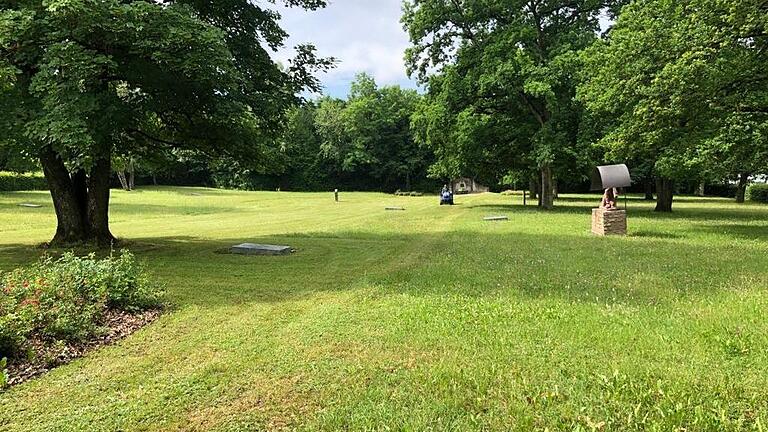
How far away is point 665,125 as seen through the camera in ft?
48.1

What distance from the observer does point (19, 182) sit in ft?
127

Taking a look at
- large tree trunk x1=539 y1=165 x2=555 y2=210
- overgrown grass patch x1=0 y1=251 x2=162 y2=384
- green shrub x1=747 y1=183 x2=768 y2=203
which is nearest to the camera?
overgrown grass patch x1=0 y1=251 x2=162 y2=384

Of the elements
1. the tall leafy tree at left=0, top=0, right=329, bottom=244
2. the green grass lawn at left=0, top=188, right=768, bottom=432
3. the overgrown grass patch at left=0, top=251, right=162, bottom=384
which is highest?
the tall leafy tree at left=0, top=0, right=329, bottom=244

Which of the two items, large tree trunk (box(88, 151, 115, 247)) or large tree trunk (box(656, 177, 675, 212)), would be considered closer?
large tree trunk (box(88, 151, 115, 247))

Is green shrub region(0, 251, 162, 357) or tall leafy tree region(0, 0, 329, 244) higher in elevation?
tall leafy tree region(0, 0, 329, 244)

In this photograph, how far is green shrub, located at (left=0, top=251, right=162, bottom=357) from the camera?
477cm

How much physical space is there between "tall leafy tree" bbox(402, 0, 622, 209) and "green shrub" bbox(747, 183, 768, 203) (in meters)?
23.5

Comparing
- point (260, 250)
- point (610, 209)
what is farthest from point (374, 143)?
point (260, 250)

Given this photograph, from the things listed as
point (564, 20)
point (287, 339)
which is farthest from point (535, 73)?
point (287, 339)

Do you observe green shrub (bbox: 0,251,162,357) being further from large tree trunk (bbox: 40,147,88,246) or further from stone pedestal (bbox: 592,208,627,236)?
stone pedestal (bbox: 592,208,627,236)

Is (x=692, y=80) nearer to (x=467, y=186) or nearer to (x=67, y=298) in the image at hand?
(x=67, y=298)

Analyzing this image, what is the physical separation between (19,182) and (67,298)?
133ft

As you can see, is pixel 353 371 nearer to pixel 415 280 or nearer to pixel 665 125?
pixel 415 280

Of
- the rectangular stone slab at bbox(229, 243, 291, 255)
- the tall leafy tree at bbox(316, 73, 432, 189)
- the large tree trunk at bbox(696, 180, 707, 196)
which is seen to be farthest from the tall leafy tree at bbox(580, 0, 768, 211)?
the tall leafy tree at bbox(316, 73, 432, 189)
